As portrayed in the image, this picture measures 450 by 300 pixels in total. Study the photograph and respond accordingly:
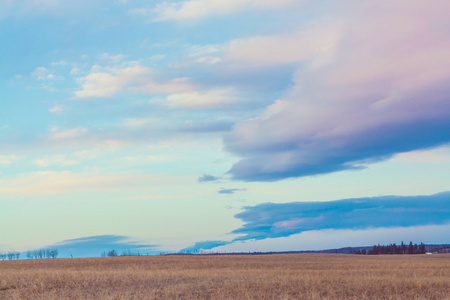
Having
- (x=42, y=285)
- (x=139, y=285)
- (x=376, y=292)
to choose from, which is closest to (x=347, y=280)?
(x=376, y=292)

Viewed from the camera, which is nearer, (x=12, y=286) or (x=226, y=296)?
(x=226, y=296)

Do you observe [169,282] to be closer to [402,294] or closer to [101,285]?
[101,285]

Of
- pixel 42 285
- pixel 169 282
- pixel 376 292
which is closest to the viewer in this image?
pixel 376 292

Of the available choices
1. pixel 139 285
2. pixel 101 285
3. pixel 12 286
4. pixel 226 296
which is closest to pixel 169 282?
pixel 139 285

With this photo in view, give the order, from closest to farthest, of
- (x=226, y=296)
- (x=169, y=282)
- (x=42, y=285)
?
(x=226, y=296)
(x=42, y=285)
(x=169, y=282)

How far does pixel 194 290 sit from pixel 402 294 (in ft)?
32.8

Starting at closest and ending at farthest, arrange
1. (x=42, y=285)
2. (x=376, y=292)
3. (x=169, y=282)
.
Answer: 1. (x=376, y=292)
2. (x=42, y=285)
3. (x=169, y=282)

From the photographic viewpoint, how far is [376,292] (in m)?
20.3

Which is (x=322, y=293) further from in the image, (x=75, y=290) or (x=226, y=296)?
(x=75, y=290)

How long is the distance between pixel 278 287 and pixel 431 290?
7601mm

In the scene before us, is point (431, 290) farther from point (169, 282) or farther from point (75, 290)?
point (75, 290)

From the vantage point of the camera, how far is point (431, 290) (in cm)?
2088

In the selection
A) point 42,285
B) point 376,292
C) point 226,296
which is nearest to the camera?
point 226,296

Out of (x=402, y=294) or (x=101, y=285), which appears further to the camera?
(x=101, y=285)
